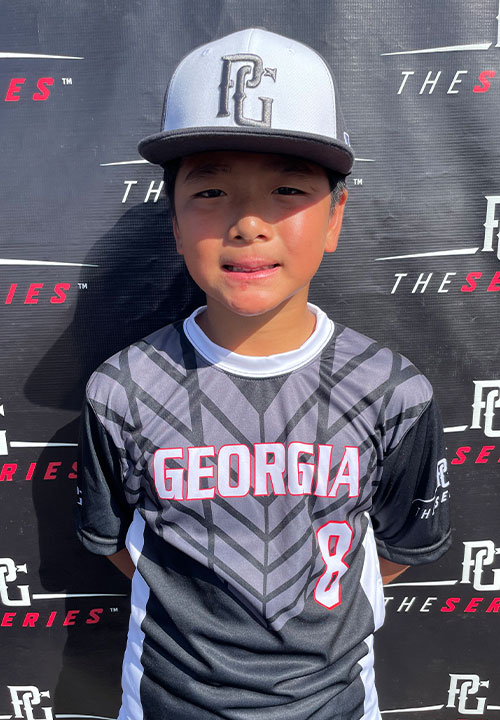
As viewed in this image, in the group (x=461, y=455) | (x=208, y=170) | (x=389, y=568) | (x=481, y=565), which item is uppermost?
(x=208, y=170)

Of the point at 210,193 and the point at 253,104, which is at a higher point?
the point at 253,104

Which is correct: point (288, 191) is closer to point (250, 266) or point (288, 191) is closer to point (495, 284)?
point (250, 266)

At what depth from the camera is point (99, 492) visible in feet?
2.91

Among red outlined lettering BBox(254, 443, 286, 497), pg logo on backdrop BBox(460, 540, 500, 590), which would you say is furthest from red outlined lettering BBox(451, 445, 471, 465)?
red outlined lettering BBox(254, 443, 286, 497)

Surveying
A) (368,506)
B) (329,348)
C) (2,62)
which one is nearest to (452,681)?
(368,506)

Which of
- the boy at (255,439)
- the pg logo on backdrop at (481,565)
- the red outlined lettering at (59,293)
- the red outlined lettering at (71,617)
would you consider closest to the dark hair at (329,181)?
the boy at (255,439)

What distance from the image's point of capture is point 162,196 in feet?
3.51

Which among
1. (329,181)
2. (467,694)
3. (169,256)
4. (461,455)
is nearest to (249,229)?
(329,181)

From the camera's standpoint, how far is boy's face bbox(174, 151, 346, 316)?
2.23 ft

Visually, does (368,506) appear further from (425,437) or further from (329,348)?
(329,348)

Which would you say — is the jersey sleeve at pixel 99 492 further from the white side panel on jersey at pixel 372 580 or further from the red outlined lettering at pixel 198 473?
the white side panel on jersey at pixel 372 580

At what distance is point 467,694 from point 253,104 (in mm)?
1435

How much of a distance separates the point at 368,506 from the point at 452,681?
0.82 metres

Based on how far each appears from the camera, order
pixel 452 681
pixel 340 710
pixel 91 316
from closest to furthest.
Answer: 1. pixel 340 710
2. pixel 91 316
3. pixel 452 681
